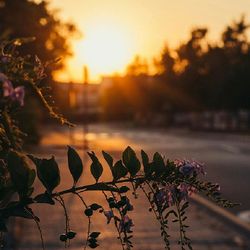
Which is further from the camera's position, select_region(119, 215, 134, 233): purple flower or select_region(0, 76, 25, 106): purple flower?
select_region(119, 215, 134, 233): purple flower

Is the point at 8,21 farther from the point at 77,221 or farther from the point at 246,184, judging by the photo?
the point at 246,184

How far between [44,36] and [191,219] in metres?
6.82

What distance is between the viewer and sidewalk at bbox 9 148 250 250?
31.7ft

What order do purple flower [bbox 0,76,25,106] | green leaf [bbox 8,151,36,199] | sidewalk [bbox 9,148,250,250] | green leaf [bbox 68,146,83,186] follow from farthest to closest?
1. sidewalk [bbox 9,148,250,250]
2. green leaf [bbox 68,146,83,186]
3. green leaf [bbox 8,151,36,199]
4. purple flower [bbox 0,76,25,106]

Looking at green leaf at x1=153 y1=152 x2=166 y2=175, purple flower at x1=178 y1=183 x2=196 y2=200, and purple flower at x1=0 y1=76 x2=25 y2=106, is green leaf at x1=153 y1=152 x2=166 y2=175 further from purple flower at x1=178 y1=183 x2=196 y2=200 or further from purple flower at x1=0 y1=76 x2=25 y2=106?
purple flower at x1=0 y1=76 x2=25 y2=106

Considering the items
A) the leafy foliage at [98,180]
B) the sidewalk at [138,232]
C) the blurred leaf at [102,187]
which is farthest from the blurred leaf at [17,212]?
the sidewalk at [138,232]

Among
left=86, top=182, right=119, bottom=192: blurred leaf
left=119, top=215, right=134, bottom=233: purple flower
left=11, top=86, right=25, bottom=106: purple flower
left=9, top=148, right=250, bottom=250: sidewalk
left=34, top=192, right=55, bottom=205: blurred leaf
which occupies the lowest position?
left=9, top=148, right=250, bottom=250: sidewalk

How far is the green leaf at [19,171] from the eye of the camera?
208cm

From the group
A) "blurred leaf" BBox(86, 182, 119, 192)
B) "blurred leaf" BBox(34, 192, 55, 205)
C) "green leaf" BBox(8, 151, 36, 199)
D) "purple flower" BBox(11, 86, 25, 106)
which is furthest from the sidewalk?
"purple flower" BBox(11, 86, 25, 106)

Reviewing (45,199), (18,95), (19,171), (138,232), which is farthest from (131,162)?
(138,232)

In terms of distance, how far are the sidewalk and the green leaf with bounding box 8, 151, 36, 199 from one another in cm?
663

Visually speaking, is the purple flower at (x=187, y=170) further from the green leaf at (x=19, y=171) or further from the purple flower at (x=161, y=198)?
the green leaf at (x=19, y=171)

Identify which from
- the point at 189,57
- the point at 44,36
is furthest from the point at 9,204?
the point at 189,57

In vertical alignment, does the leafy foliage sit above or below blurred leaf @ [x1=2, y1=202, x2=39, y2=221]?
above
